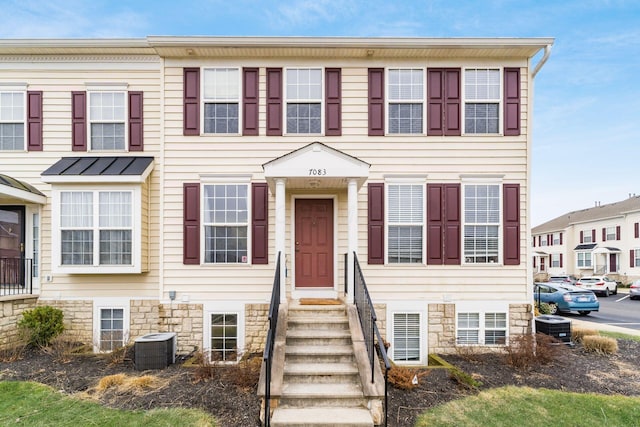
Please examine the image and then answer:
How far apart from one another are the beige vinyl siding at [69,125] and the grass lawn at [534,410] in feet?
22.0

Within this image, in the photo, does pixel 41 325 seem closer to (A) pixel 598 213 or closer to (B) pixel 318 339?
(B) pixel 318 339

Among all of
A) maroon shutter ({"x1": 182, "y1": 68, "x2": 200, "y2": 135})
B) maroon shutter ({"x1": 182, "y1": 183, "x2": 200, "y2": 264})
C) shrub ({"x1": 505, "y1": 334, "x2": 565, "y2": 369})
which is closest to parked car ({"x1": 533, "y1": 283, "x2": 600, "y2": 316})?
shrub ({"x1": 505, "y1": 334, "x2": 565, "y2": 369})

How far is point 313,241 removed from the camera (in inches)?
312

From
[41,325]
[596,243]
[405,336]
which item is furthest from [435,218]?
[596,243]

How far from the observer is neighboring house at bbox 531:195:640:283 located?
27312mm

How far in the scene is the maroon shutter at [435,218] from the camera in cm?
778

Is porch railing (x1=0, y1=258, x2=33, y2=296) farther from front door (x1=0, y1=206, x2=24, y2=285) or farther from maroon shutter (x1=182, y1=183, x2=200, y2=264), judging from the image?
maroon shutter (x1=182, y1=183, x2=200, y2=264)

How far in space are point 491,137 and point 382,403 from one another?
606 cm

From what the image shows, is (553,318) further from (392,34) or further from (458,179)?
(392,34)

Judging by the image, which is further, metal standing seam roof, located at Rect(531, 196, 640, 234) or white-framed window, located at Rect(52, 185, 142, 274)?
metal standing seam roof, located at Rect(531, 196, 640, 234)

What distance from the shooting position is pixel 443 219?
7.81 metres

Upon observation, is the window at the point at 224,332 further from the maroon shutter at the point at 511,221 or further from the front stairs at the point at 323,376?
the maroon shutter at the point at 511,221

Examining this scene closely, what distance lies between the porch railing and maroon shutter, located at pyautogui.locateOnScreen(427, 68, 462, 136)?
988cm

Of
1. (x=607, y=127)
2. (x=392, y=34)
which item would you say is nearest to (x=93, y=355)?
(x=392, y=34)
